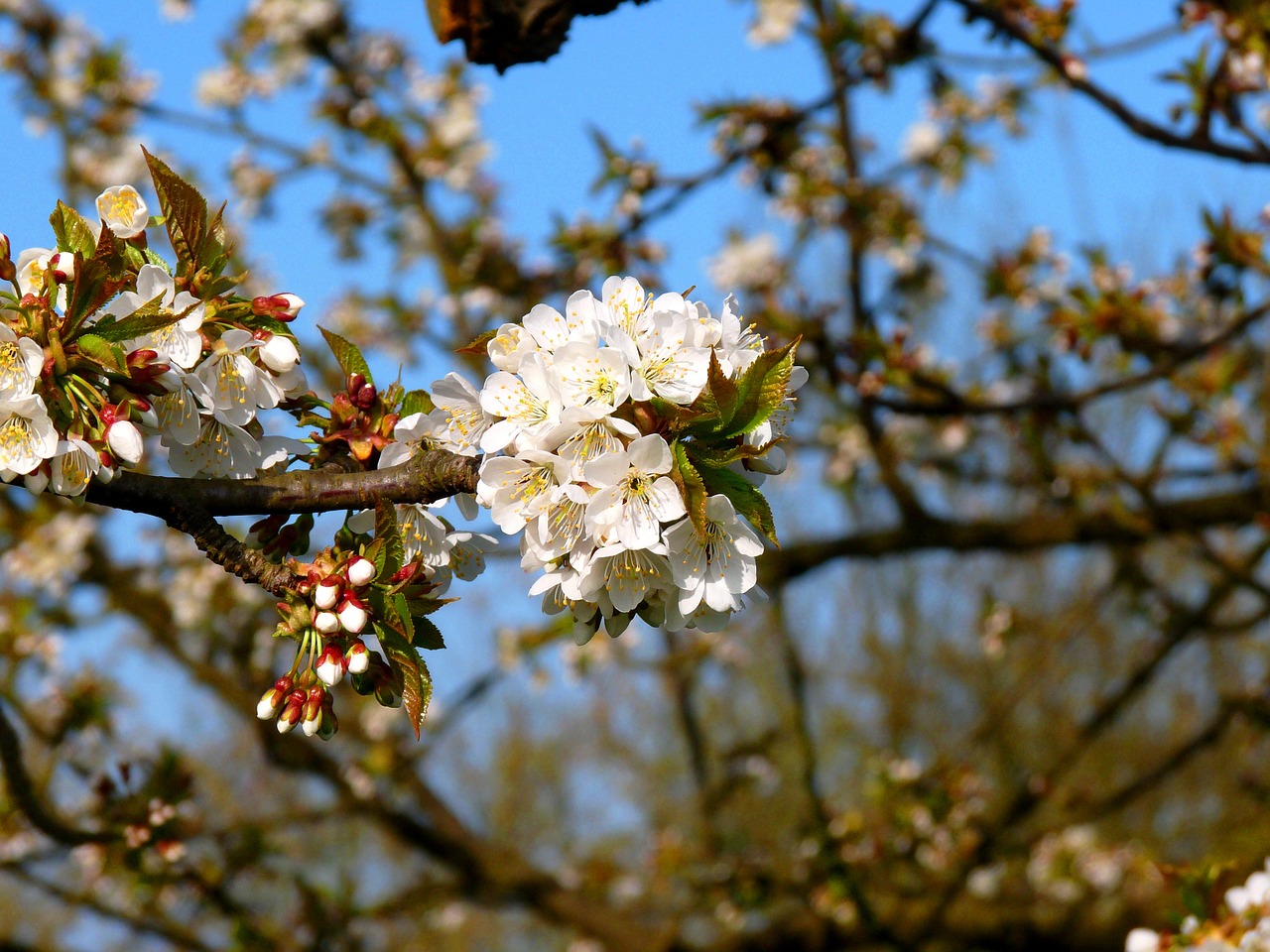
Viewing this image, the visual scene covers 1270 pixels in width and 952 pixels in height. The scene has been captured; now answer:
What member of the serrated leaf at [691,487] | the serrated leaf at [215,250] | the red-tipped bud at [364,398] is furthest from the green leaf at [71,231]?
the serrated leaf at [691,487]

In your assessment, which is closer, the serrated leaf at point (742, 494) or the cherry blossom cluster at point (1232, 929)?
the serrated leaf at point (742, 494)

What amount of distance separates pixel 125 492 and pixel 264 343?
25 centimetres

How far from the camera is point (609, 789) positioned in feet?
44.5

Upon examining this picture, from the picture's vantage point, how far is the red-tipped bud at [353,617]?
4.00 ft

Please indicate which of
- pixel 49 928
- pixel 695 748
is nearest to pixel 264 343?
pixel 695 748

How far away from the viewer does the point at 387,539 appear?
124cm

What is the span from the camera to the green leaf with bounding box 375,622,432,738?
1219 mm

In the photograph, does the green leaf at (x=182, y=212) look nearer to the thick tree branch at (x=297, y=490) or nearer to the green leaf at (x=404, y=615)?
the thick tree branch at (x=297, y=490)

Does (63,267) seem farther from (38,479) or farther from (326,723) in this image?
(326,723)

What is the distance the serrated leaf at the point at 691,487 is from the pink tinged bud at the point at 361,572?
0.36 m

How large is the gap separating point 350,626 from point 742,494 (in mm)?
469

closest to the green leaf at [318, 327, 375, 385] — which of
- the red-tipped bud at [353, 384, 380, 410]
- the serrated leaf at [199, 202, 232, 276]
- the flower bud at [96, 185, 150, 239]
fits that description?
the red-tipped bud at [353, 384, 380, 410]

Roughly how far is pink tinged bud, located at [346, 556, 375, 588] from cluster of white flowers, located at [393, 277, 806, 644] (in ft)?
0.51

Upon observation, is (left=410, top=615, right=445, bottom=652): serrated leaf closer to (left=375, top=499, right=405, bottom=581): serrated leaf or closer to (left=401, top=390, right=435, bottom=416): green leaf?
(left=375, top=499, right=405, bottom=581): serrated leaf
